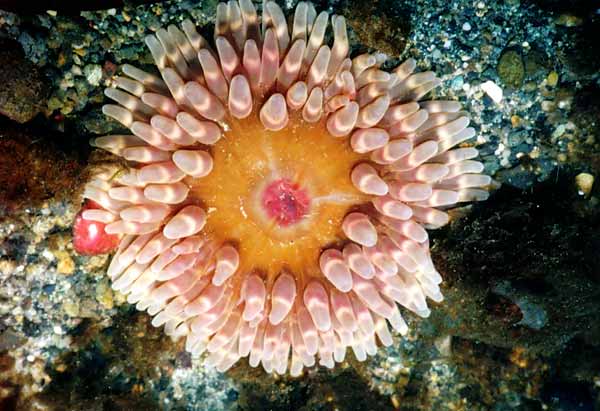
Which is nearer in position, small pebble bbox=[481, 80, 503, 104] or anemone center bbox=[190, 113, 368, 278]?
anemone center bbox=[190, 113, 368, 278]

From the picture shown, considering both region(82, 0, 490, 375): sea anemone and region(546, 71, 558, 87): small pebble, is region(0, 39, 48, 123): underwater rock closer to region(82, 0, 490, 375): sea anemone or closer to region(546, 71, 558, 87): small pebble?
region(82, 0, 490, 375): sea anemone

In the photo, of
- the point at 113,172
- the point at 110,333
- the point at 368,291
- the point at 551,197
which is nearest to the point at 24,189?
the point at 113,172

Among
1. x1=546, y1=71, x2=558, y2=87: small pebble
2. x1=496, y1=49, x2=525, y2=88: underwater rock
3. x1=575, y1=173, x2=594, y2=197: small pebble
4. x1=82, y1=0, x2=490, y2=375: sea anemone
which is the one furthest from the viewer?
x1=575, y1=173, x2=594, y2=197: small pebble

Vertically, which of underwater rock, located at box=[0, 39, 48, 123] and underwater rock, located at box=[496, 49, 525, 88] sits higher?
underwater rock, located at box=[0, 39, 48, 123]

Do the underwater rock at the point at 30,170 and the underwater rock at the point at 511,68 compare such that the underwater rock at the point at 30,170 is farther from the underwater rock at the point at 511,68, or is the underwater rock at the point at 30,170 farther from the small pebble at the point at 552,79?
the small pebble at the point at 552,79

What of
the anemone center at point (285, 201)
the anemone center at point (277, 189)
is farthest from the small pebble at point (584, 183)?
the anemone center at point (285, 201)

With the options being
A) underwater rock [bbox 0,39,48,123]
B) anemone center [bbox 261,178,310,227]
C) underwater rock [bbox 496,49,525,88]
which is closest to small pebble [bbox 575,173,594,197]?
underwater rock [bbox 496,49,525,88]

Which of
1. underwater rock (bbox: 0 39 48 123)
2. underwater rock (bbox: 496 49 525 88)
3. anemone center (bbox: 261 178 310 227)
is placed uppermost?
underwater rock (bbox: 0 39 48 123)
